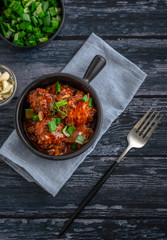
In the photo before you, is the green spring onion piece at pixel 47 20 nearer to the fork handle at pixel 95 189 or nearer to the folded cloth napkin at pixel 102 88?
the folded cloth napkin at pixel 102 88

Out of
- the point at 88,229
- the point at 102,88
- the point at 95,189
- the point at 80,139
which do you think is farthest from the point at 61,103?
the point at 88,229

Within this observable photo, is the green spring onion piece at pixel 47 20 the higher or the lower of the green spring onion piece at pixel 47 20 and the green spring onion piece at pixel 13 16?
the lower

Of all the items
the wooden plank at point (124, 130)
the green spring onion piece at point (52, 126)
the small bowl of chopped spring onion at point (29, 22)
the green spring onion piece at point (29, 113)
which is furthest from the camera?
the wooden plank at point (124, 130)

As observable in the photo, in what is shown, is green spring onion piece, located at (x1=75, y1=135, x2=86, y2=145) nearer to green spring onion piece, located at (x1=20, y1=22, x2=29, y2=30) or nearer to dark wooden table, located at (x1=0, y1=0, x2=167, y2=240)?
dark wooden table, located at (x1=0, y1=0, x2=167, y2=240)

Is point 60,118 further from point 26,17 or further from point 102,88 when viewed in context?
point 26,17

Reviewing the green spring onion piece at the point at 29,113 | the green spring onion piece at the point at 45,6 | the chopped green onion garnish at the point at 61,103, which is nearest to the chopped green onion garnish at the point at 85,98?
the chopped green onion garnish at the point at 61,103

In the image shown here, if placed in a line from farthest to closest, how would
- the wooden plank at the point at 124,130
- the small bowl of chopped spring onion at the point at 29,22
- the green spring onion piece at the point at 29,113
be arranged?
the wooden plank at the point at 124,130, the small bowl of chopped spring onion at the point at 29,22, the green spring onion piece at the point at 29,113
